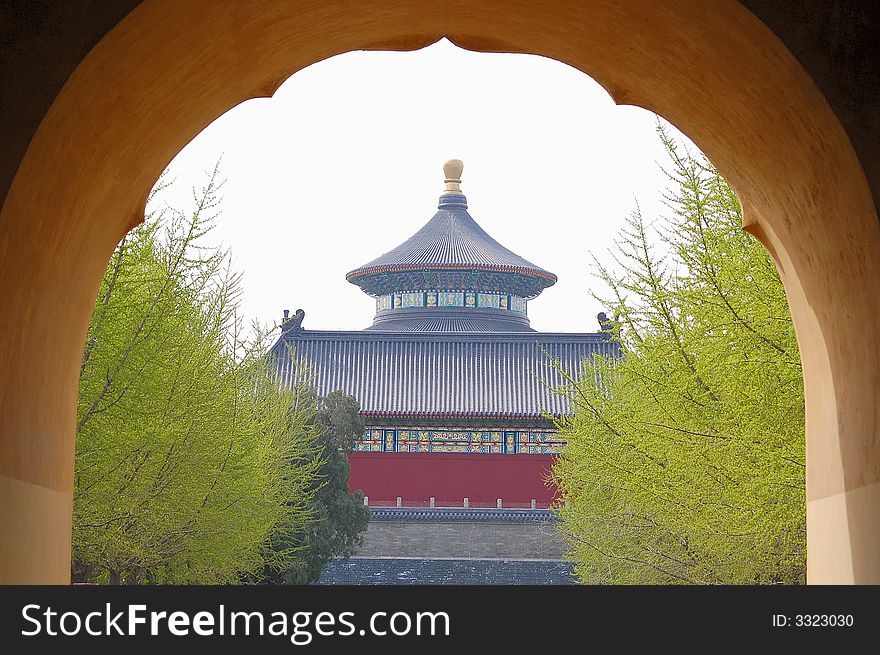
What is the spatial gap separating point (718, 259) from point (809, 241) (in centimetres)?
332

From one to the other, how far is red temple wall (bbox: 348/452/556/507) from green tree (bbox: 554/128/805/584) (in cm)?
1813

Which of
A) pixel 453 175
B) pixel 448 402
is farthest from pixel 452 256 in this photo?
pixel 448 402

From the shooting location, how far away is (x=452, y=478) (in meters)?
29.9

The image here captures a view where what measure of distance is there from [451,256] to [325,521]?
1866cm

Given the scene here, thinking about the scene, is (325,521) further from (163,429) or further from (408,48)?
(408,48)

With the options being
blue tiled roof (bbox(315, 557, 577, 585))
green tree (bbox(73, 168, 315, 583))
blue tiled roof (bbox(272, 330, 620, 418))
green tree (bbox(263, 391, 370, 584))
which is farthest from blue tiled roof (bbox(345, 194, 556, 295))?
green tree (bbox(73, 168, 315, 583))

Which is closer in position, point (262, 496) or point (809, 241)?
point (809, 241)

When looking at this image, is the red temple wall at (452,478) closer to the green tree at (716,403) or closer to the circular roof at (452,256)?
the circular roof at (452,256)

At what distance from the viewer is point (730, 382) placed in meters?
8.60

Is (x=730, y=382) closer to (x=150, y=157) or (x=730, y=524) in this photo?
(x=730, y=524)

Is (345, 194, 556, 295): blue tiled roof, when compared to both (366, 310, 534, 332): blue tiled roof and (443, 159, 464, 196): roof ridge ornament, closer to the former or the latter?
(443, 159, 464, 196): roof ridge ornament

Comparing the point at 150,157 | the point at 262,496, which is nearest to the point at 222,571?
the point at 262,496

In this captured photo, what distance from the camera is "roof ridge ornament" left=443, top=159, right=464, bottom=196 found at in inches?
1640

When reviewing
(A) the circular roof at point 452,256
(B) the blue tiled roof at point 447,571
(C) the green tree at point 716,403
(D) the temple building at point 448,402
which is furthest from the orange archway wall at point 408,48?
(A) the circular roof at point 452,256
